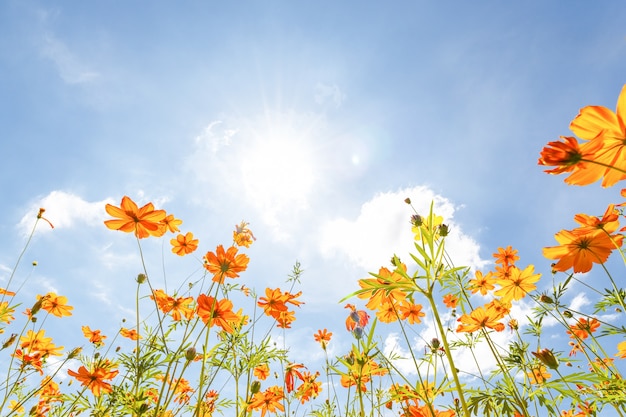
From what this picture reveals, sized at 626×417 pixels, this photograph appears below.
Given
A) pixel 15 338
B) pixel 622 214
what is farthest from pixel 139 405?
pixel 622 214

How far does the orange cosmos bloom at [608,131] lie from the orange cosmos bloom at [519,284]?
201cm

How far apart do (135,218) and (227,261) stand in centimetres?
65

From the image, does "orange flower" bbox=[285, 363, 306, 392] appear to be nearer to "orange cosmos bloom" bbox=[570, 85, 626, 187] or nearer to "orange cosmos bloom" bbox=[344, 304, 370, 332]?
"orange cosmos bloom" bbox=[344, 304, 370, 332]

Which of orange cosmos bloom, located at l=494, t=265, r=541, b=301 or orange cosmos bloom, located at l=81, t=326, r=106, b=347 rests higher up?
orange cosmos bloom, located at l=81, t=326, r=106, b=347

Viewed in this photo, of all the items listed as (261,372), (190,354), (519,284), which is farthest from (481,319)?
(261,372)

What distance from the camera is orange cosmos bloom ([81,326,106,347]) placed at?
144 inches

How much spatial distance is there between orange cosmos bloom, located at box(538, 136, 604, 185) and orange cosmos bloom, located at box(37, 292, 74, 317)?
4.06 metres

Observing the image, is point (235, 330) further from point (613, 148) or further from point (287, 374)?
point (613, 148)

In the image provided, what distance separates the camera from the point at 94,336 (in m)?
3.68

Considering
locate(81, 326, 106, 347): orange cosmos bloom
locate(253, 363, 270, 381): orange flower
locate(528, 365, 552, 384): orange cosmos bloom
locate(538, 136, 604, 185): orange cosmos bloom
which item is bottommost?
locate(538, 136, 604, 185): orange cosmos bloom

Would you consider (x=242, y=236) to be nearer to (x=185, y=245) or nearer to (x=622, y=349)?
(x=185, y=245)

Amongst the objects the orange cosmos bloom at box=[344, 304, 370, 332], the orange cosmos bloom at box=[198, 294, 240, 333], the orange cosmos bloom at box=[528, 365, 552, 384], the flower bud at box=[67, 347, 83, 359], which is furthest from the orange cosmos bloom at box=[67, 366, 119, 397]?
the orange cosmos bloom at box=[528, 365, 552, 384]

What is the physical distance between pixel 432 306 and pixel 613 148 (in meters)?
0.64

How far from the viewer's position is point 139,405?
1.91 meters
